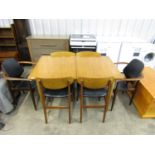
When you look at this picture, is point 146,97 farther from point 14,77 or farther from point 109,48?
point 14,77

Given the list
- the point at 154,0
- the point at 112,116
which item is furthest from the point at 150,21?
the point at 112,116

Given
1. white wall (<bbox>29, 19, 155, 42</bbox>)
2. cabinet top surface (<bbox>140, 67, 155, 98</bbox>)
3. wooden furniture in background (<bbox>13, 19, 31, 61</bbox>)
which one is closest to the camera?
cabinet top surface (<bbox>140, 67, 155, 98</bbox>)

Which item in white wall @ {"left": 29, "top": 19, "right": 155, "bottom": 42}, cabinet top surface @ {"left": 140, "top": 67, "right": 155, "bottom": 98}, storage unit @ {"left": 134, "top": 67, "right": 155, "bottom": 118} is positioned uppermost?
white wall @ {"left": 29, "top": 19, "right": 155, "bottom": 42}

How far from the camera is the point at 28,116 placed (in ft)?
6.51

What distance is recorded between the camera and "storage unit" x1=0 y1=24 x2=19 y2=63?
3.11 m

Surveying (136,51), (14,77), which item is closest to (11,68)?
(14,77)

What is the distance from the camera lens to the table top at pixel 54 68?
1653mm

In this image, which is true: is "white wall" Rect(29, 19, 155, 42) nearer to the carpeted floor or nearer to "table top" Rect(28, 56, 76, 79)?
"table top" Rect(28, 56, 76, 79)

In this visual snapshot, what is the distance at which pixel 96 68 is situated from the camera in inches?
72.5

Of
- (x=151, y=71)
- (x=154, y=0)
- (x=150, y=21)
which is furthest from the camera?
(x=150, y=21)

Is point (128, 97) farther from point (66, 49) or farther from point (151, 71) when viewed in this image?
point (66, 49)

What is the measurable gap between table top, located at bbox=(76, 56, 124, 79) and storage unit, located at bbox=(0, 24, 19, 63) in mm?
2058

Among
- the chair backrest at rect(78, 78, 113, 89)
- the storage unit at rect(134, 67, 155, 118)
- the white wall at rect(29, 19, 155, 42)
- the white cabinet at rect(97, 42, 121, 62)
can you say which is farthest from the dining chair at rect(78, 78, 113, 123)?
the white wall at rect(29, 19, 155, 42)

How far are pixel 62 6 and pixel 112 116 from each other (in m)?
1.91
